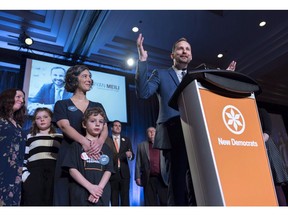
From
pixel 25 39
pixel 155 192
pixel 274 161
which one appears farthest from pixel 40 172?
pixel 25 39

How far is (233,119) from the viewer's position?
0.93 m

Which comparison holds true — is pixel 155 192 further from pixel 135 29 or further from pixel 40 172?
pixel 135 29

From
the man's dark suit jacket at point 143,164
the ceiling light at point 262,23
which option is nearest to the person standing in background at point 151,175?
the man's dark suit jacket at point 143,164

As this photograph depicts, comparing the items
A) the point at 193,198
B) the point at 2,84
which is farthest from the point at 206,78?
the point at 2,84

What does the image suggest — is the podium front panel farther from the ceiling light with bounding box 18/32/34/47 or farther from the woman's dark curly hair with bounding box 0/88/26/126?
the ceiling light with bounding box 18/32/34/47

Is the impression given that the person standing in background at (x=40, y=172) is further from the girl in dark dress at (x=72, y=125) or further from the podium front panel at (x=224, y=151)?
the podium front panel at (x=224, y=151)

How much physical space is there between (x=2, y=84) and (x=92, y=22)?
74.2 inches

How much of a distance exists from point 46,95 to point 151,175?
1.91 m

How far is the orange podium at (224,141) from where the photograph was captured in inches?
32.5

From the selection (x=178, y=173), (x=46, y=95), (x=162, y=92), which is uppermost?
(x=46, y=95)

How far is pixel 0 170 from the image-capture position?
5.23ft

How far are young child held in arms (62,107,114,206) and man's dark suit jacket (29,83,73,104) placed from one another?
→ 267cm

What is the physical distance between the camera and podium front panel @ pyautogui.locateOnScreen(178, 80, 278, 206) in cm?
82

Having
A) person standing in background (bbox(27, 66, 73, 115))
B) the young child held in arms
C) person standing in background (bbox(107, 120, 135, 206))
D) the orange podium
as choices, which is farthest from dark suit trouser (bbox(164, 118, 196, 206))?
person standing in background (bbox(27, 66, 73, 115))
